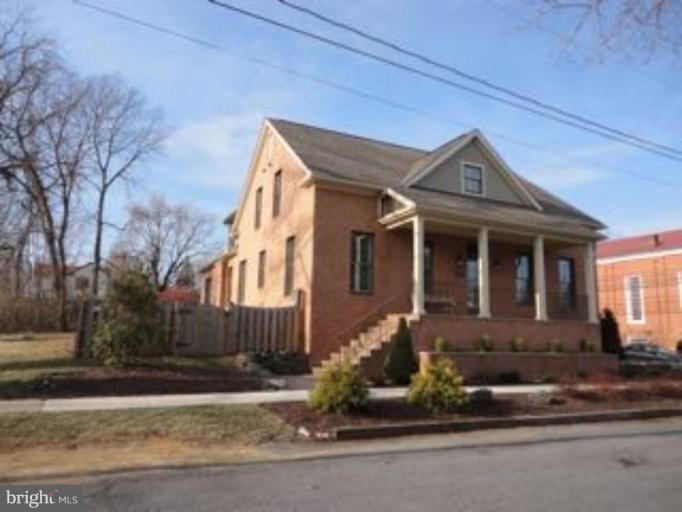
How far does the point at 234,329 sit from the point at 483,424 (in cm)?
1055

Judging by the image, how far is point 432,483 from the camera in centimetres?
745

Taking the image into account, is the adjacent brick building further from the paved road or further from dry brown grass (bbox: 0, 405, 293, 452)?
Answer: dry brown grass (bbox: 0, 405, 293, 452)

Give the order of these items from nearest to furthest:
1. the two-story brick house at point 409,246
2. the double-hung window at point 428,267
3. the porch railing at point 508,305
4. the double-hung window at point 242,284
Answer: the two-story brick house at point 409,246
the porch railing at point 508,305
the double-hung window at point 428,267
the double-hung window at point 242,284

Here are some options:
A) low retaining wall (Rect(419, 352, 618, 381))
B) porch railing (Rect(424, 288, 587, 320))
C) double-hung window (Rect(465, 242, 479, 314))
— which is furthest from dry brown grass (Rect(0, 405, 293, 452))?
double-hung window (Rect(465, 242, 479, 314))

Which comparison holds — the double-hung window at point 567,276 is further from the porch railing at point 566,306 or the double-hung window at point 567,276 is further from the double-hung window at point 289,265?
the double-hung window at point 289,265

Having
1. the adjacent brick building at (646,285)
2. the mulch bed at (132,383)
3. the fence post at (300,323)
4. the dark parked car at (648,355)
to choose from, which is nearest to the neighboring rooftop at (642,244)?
the adjacent brick building at (646,285)

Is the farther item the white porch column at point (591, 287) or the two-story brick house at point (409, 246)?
the white porch column at point (591, 287)

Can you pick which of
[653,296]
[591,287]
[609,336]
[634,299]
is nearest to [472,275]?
[591,287]

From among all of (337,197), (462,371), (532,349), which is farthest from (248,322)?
(532,349)

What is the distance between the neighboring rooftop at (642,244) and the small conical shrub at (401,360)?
3688cm

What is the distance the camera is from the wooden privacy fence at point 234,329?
20.2 metres

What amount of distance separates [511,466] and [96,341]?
10.7m

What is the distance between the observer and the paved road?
654 centimetres

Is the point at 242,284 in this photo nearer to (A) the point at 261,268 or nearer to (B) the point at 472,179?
(A) the point at 261,268
